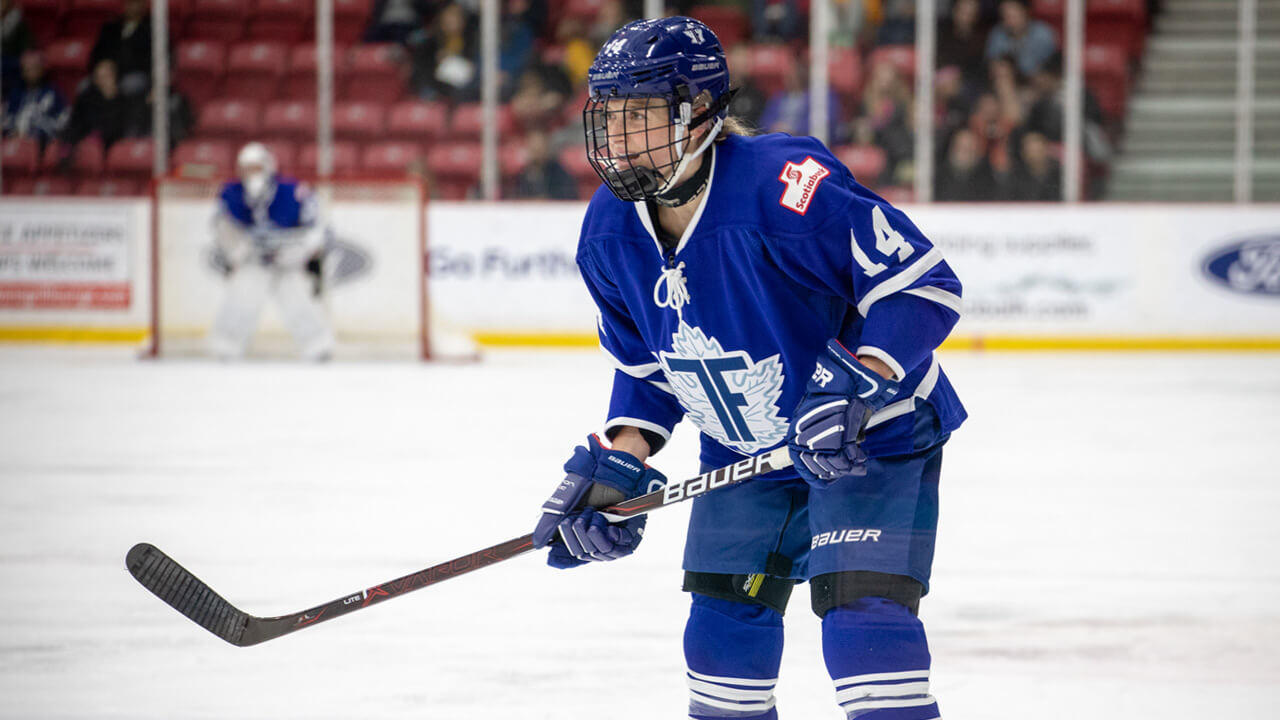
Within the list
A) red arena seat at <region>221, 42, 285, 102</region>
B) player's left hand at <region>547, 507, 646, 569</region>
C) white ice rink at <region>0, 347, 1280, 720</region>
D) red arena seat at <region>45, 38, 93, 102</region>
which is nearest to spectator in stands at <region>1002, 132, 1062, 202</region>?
white ice rink at <region>0, 347, 1280, 720</region>

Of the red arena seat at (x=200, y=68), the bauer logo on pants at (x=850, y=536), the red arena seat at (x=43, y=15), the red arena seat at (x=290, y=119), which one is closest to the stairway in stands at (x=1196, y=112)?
the red arena seat at (x=290, y=119)

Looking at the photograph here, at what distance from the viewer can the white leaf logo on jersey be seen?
183 centimetres

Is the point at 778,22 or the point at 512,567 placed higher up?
the point at 778,22

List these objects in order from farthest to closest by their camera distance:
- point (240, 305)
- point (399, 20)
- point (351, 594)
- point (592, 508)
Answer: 1. point (399, 20)
2. point (240, 305)
3. point (351, 594)
4. point (592, 508)

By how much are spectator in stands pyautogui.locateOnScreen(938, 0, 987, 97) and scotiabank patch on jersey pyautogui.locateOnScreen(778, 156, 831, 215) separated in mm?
7570

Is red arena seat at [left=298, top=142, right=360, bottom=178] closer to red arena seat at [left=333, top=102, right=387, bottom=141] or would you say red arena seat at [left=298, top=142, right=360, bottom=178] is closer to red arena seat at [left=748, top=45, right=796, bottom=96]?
red arena seat at [left=333, top=102, right=387, bottom=141]

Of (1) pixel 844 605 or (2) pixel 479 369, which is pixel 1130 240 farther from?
(1) pixel 844 605

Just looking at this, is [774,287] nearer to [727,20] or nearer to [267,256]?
[267,256]

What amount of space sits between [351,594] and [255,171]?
7.04 metres

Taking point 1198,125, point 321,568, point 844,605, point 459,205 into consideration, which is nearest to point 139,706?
point 321,568

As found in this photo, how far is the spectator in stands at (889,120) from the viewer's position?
9055 millimetres

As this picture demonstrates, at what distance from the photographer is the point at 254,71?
32.4ft

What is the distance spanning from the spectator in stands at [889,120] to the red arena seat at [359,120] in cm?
301

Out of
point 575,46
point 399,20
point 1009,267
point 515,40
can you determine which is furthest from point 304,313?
point 1009,267
